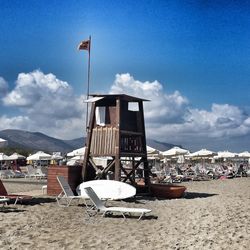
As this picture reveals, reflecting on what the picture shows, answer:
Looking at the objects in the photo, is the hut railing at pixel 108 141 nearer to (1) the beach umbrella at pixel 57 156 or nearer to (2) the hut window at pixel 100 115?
(2) the hut window at pixel 100 115

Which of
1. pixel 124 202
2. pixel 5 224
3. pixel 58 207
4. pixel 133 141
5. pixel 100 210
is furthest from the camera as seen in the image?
pixel 133 141

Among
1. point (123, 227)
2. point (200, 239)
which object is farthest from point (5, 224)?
point (200, 239)

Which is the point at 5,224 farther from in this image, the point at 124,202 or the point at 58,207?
the point at 124,202

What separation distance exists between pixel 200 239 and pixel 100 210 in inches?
160

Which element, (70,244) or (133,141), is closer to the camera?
(70,244)

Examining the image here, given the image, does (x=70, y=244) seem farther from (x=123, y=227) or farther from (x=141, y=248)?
(x=123, y=227)

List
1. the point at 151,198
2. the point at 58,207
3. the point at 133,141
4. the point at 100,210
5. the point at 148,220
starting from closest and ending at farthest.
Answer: the point at 148,220
the point at 100,210
the point at 58,207
the point at 151,198
the point at 133,141

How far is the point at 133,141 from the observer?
16906 millimetres

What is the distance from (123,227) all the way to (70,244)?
193 centimetres

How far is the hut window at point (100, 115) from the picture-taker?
54.0 feet

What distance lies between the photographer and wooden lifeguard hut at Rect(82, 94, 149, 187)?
16.0 meters

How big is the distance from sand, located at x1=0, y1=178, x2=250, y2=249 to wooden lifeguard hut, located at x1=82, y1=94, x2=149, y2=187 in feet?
12.5

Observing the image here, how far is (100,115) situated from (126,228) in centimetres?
759

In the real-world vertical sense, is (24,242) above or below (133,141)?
below
